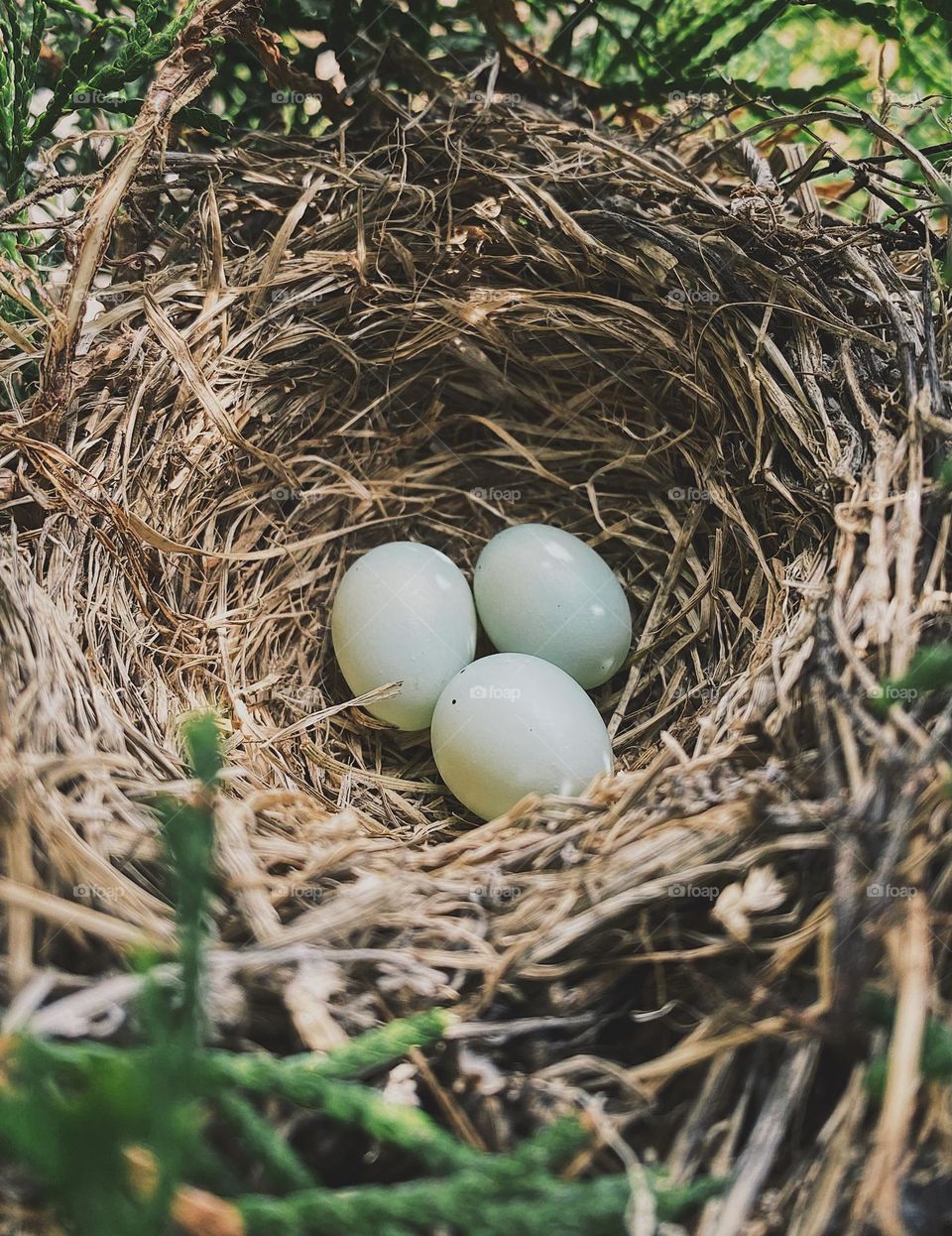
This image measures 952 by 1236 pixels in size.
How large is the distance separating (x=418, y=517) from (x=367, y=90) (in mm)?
573

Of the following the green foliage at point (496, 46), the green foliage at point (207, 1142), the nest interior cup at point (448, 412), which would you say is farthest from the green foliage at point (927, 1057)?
the green foliage at point (496, 46)

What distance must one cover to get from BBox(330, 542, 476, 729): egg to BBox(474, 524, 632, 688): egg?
2.2 inches

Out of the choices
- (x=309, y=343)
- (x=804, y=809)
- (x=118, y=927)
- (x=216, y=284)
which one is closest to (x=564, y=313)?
(x=309, y=343)

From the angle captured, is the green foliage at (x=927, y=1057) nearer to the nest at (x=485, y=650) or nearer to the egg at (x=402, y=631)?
the nest at (x=485, y=650)

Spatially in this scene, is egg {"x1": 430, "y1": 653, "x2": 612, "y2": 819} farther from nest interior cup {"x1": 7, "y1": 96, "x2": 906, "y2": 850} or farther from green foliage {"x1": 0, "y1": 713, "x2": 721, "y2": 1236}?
green foliage {"x1": 0, "y1": 713, "x2": 721, "y2": 1236}

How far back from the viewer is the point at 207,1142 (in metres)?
0.64

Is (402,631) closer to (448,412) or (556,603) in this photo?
(556,603)

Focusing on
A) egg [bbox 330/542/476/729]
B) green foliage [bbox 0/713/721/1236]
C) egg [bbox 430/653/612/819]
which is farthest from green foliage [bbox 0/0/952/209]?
green foliage [bbox 0/713/721/1236]

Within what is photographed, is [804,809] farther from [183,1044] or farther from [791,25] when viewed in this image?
[791,25]

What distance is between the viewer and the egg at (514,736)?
104cm

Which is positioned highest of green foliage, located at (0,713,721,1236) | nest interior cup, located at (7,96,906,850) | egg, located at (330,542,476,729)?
nest interior cup, located at (7,96,906,850)

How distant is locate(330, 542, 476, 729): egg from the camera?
A: 118 centimetres

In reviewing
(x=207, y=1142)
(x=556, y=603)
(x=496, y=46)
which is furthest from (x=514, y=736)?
(x=496, y=46)

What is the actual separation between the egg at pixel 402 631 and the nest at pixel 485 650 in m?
0.08
